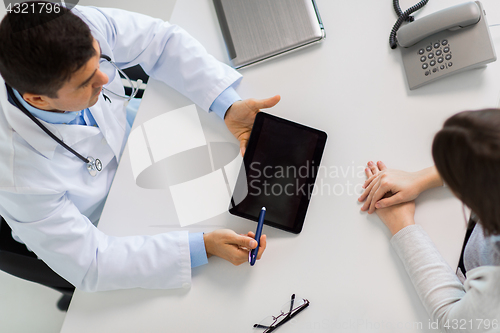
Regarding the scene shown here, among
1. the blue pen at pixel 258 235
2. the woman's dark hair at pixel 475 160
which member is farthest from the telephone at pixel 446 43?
the blue pen at pixel 258 235

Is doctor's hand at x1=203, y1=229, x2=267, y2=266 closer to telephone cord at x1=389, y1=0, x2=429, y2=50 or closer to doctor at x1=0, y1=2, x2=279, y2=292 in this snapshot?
doctor at x1=0, y1=2, x2=279, y2=292

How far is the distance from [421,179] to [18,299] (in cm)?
168

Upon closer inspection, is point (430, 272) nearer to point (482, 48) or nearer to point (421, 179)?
point (421, 179)

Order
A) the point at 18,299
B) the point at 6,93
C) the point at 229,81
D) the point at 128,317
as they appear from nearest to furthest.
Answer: the point at 6,93 < the point at 128,317 < the point at 229,81 < the point at 18,299

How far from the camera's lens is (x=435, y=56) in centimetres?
86

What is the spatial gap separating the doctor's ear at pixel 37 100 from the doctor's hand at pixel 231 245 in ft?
1.46

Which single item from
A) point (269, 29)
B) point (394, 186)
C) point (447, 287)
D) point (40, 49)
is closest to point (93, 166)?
point (40, 49)

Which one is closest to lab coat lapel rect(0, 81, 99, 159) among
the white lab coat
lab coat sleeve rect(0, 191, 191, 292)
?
the white lab coat

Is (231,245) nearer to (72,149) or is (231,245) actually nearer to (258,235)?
(258,235)

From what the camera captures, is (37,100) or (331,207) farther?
(331,207)

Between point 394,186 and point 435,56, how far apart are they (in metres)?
0.35

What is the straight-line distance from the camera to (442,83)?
89 centimetres

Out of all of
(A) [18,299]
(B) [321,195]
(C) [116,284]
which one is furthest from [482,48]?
(A) [18,299]

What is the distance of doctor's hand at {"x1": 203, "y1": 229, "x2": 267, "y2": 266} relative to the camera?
79cm
